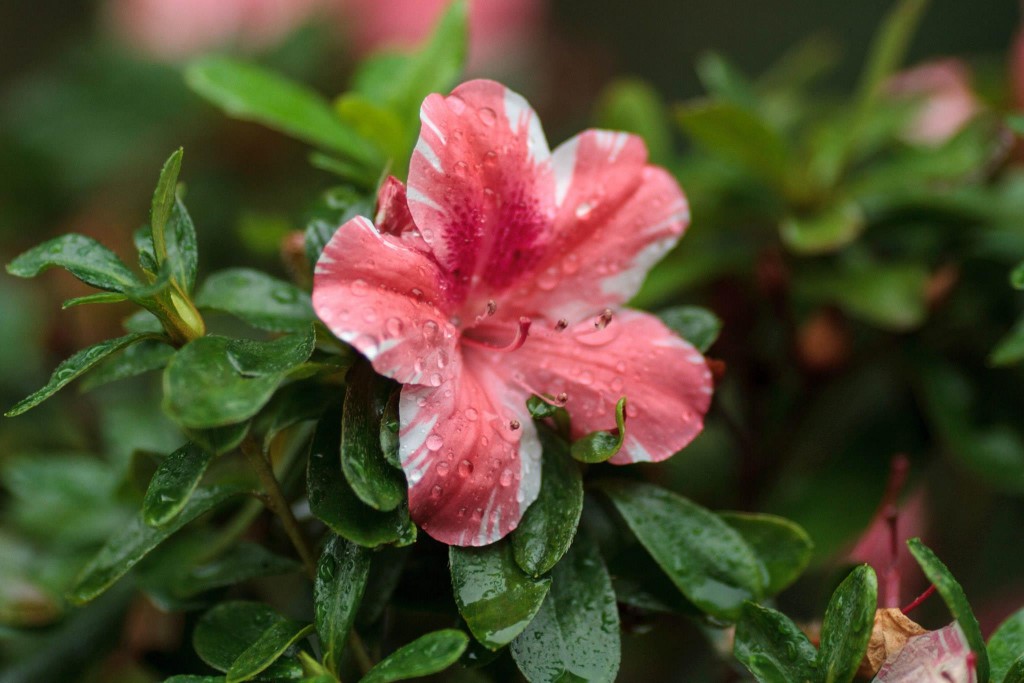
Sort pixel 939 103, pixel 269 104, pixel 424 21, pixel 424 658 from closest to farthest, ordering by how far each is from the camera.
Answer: pixel 424 658, pixel 269 104, pixel 939 103, pixel 424 21

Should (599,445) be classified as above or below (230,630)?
above

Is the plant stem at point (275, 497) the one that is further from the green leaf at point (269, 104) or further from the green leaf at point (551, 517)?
the green leaf at point (269, 104)

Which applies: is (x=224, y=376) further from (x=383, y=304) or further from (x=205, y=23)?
(x=205, y=23)

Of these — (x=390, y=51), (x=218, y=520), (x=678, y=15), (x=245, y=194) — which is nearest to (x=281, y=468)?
(x=218, y=520)

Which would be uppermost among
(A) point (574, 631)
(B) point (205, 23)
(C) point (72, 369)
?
(C) point (72, 369)

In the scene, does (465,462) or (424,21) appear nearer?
(465,462)

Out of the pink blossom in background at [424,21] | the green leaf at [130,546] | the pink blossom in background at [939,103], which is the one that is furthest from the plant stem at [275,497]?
the pink blossom in background at [424,21]

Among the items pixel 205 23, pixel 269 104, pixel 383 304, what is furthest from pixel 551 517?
pixel 205 23

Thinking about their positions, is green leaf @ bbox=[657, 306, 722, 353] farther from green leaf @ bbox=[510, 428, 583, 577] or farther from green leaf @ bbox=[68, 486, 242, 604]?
green leaf @ bbox=[68, 486, 242, 604]
